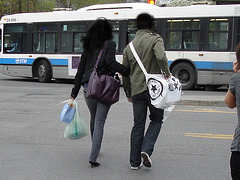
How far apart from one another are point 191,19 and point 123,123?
765 cm

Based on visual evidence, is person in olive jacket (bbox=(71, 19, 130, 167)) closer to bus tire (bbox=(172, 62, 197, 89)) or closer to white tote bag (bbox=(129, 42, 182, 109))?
white tote bag (bbox=(129, 42, 182, 109))

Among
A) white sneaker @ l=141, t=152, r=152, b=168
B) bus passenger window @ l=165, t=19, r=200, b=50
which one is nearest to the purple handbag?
white sneaker @ l=141, t=152, r=152, b=168

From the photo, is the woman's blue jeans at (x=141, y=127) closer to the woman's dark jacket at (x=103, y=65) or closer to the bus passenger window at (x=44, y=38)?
the woman's dark jacket at (x=103, y=65)

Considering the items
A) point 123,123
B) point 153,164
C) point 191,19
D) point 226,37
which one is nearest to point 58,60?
point 191,19

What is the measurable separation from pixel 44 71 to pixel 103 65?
12.8 metres

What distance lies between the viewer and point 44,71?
17375 mm

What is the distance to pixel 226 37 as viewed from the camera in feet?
46.4

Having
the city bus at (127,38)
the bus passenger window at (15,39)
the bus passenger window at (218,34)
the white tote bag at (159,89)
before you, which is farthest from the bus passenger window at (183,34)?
the white tote bag at (159,89)

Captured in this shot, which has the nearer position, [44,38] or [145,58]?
[145,58]

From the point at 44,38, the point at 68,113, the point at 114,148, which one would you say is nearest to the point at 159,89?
the point at 68,113

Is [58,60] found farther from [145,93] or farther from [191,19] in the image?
[145,93]

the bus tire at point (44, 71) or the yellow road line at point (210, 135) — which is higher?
the bus tire at point (44, 71)

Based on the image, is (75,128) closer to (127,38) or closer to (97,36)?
(97,36)

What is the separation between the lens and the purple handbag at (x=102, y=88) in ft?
16.0
